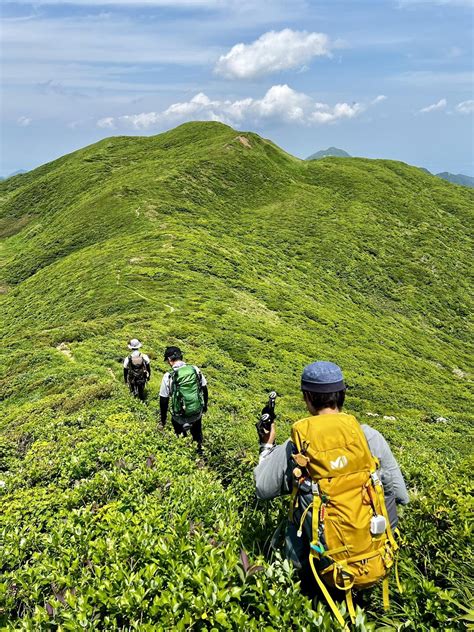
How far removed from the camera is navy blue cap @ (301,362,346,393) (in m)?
4.09

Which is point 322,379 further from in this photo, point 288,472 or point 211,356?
point 211,356

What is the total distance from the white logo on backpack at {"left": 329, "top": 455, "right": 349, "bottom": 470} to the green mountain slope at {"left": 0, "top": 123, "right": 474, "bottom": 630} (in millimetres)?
1276

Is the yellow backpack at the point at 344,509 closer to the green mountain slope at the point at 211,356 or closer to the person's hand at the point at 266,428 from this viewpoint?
the green mountain slope at the point at 211,356

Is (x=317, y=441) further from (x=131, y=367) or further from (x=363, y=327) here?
(x=363, y=327)

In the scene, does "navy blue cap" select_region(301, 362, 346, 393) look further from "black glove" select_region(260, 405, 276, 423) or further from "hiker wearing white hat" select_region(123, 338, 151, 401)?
"hiker wearing white hat" select_region(123, 338, 151, 401)

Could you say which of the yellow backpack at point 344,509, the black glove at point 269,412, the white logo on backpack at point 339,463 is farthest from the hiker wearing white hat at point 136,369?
the white logo on backpack at point 339,463

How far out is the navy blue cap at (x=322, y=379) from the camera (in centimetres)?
A: 409

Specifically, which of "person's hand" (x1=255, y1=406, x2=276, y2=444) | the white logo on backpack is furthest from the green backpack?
the white logo on backpack

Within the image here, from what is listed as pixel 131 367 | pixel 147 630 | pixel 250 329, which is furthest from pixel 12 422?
pixel 250 329

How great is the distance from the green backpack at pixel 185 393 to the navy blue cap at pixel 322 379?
5.90m

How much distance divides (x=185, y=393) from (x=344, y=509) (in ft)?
21.5

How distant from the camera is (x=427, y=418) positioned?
75.7 ft

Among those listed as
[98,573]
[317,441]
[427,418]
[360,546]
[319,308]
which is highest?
[317,441]

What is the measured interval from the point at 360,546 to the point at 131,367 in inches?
A: 448
